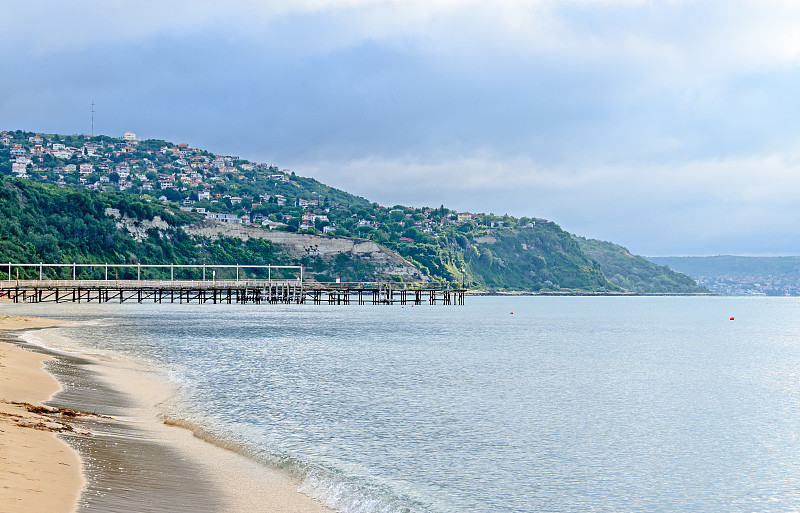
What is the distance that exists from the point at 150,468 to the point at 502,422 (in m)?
10.1

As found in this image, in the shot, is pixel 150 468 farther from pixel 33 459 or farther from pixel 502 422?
pixel 502 422

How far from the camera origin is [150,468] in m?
11.4

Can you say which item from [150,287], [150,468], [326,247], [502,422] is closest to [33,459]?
[150,468]

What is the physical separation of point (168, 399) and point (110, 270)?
12860 centimetres

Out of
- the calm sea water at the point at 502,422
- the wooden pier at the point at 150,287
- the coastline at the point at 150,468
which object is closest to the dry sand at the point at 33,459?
the coastline at the point at 150,468

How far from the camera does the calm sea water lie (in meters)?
12.4

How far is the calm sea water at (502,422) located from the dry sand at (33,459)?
352 centimetres

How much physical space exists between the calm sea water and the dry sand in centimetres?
352

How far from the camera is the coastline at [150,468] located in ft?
31.6

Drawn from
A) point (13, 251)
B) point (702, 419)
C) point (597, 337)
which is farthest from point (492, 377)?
point (13, 251)

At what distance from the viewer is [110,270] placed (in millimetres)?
139750

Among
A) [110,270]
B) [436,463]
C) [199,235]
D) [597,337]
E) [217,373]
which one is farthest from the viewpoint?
[199,235]

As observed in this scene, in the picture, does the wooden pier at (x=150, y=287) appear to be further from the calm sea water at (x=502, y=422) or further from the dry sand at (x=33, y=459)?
the dry sand at (x=33, y=459)

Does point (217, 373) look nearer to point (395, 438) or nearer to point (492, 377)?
point (492, 377)
